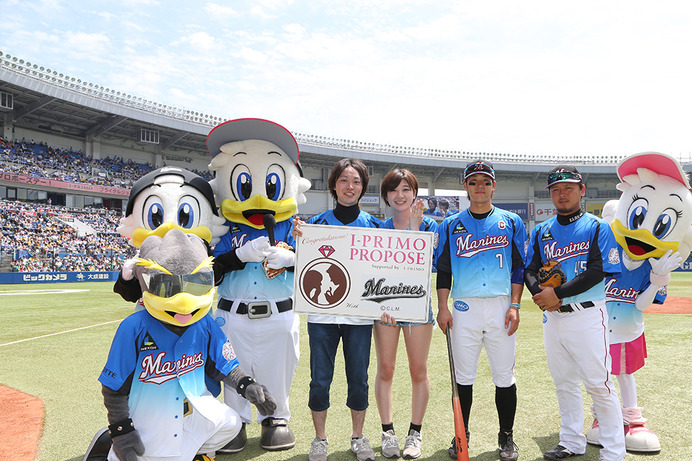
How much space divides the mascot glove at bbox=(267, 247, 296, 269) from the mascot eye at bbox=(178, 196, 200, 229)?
0.66m

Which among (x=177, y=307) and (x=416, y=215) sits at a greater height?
(x=416, y=215)

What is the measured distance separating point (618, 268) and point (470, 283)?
3.35ft

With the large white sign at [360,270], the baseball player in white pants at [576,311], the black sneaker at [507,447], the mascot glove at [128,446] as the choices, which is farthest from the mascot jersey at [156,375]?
the baseball player in white pants at [576,311]

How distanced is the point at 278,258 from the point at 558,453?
96.1 inches

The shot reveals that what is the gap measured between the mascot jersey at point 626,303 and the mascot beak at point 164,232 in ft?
10.9

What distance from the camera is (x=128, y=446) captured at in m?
2.42

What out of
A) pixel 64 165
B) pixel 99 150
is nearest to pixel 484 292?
pixel 64 165

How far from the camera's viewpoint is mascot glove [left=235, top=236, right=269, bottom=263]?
3.30m

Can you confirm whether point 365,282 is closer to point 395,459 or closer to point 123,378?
point 395,459

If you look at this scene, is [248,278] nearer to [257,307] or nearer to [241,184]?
[257,307]

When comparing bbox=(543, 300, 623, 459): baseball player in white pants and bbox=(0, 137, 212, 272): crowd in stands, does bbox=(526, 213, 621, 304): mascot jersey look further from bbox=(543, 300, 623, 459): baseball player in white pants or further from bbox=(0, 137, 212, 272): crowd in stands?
bbox=(0, 137, 212, 272): crowd in stands

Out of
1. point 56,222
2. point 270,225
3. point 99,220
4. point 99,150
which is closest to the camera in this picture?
point 270,225

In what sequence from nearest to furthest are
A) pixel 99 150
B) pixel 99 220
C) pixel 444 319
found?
pixel 444 319
pixel 99 220
pixel 99 150

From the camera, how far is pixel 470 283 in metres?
3.28
